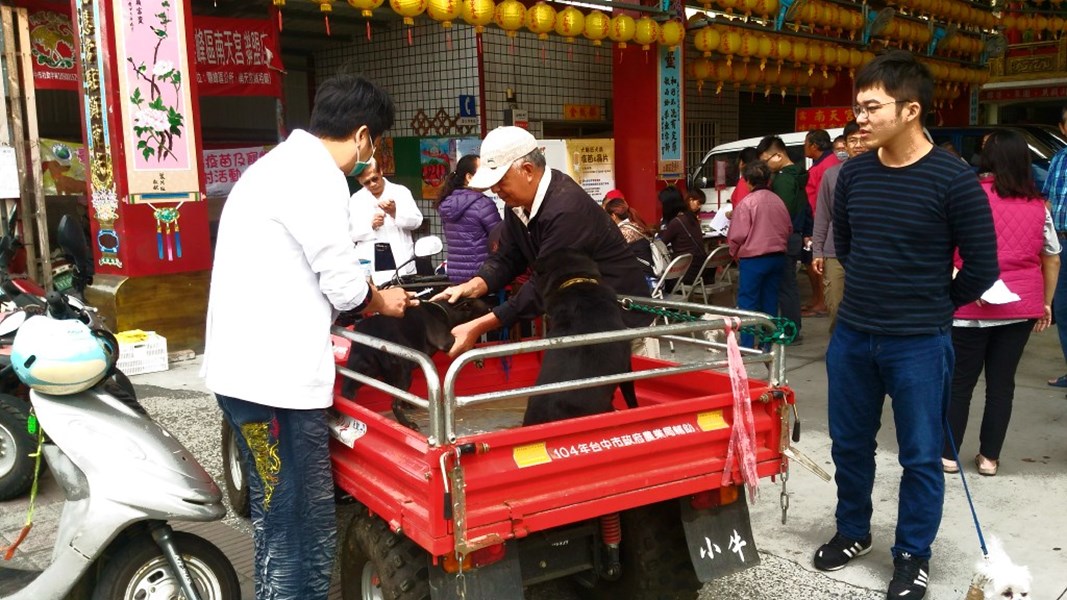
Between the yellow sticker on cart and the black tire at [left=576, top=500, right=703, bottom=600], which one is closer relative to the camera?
the yellow sticker on cart

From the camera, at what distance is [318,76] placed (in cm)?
1306

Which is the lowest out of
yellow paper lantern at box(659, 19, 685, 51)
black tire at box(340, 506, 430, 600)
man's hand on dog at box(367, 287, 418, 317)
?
black tire at box(340, 506, 430, 600)

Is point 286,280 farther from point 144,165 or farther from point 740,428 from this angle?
point 144,165

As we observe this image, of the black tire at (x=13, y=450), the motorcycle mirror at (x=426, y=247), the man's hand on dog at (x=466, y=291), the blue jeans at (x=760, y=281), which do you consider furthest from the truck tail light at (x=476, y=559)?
the blue jeans at (x=760, y=281)

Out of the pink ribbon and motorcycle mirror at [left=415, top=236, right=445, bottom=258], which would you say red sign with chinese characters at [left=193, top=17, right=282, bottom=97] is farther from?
the pink ribbon

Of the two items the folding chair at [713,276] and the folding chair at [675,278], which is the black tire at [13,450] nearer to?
the folding chair at [675,278]

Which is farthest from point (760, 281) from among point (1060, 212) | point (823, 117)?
point (823, 117)

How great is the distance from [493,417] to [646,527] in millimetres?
1040

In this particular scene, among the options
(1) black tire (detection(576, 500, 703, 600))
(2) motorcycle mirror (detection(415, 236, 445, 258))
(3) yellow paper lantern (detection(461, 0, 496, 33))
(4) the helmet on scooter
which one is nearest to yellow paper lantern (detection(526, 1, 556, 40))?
(3) yellow paper lantern (detection(461, 0, 496, 33))

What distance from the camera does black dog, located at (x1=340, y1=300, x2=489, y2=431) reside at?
11.8ft

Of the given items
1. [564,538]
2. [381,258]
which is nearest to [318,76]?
[381,258]

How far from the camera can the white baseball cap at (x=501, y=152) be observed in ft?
11.6

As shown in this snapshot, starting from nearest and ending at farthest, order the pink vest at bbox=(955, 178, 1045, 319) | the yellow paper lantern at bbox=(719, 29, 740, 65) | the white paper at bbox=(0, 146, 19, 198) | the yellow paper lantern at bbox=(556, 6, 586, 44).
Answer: the pink vest at bbox=(955, 178, 1045, 319) < the white paper at bbox=(0, 146, 19, 198) < the yellow paper lantern at bbox=(556, 6, 586, 44) < the yellow paper lantern at bbox=(719, 29, 740, 65)

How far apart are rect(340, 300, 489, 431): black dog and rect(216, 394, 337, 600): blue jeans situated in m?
0.66
